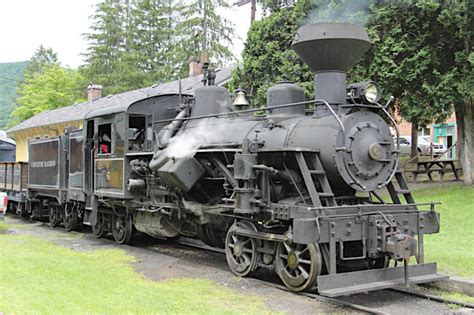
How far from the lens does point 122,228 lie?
11.7 metres

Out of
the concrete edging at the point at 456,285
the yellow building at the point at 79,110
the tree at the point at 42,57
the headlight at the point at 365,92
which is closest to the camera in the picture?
the concrete edging at the point at 456,285

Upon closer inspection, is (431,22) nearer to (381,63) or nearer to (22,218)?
(381,63)

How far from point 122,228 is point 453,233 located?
719 centimetres

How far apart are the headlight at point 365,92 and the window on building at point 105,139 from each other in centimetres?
599

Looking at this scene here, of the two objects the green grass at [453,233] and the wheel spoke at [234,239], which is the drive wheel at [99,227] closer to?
the wheel spoke at [234,239]

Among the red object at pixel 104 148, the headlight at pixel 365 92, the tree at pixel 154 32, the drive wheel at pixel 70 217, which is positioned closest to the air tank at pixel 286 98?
the headlight at pixel 365 92

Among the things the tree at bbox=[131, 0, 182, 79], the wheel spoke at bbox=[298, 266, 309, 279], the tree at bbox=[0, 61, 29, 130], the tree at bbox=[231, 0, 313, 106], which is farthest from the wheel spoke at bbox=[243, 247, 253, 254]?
the tree at bbox=[0, 61, 29, 130]

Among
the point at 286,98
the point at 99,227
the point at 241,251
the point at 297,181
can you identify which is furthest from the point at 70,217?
the point at 297,181

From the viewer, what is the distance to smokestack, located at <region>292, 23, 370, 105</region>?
718 cm

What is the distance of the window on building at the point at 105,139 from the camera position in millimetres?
11562

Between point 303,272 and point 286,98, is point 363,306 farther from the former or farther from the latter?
point 286,98

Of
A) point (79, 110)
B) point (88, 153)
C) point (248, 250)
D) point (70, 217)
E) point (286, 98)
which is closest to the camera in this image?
point (248, 250)

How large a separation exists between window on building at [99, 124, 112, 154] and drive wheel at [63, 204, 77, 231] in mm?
3006

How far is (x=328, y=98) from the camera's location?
746 cm
